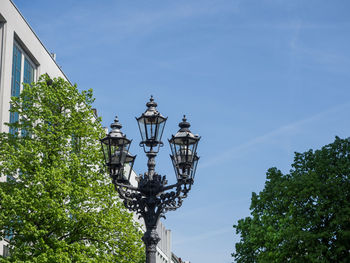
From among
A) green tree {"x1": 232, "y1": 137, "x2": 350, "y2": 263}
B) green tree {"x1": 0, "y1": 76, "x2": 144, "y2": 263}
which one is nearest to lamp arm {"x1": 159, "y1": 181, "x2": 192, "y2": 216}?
green tree {"x1": 0, "y1": 76, "x2": 144, "y2": 263}

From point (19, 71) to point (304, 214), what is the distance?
21.0m

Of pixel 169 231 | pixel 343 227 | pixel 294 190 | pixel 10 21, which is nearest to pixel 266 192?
pixel 294 190

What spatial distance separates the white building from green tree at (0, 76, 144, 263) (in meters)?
7.51

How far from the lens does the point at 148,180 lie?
13.1 meters

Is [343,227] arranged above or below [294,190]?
below

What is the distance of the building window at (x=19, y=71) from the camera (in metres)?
37.4

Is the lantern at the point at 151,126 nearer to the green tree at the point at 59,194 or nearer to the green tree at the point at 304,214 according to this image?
the green tree at the point at 59,194

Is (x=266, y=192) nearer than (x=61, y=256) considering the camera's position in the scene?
No

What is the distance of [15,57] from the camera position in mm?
39094

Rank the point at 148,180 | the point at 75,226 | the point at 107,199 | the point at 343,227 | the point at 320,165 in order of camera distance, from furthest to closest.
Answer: the point at 320,165, the point at 343,227, the point at 107,199, the point at 75,226, the point at 148,180

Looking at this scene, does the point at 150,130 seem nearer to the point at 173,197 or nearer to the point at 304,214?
the point at 173,197

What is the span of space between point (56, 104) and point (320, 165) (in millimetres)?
17781

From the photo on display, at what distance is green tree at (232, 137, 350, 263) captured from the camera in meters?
33.5

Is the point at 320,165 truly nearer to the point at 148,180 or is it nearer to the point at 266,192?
the point at 266,192
